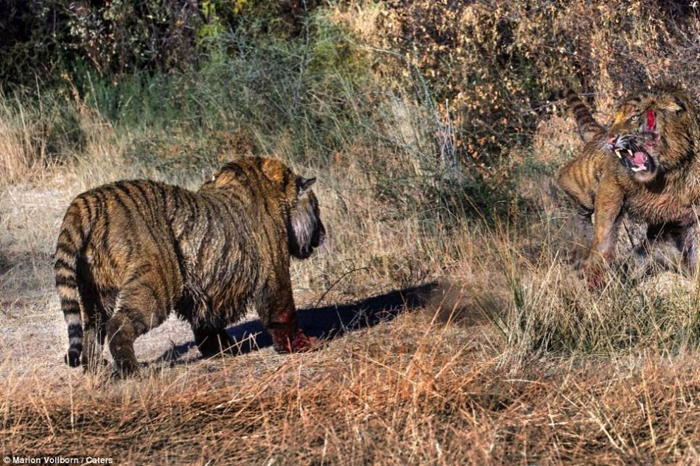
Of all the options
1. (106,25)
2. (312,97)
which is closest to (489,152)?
(312,97)

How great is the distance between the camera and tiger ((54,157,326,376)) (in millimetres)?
5863

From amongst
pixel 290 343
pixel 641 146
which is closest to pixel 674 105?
pixel 641 146

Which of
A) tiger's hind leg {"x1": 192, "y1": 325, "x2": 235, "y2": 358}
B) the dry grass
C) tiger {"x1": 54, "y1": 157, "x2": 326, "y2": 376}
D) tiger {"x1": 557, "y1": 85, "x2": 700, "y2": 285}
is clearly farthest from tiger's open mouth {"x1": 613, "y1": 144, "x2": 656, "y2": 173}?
tiger's hind leg {"x1": 192, "y1": 325, "x2": 235, "y2": 358}

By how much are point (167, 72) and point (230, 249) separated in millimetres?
8130

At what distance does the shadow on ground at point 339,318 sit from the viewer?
7125mm

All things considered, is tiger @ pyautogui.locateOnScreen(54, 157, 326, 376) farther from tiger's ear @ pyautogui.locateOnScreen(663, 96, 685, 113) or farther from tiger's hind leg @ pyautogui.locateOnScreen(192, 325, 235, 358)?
tiger's ear @ pyautogui.locateOnScreen(663, 96, 685, 113)

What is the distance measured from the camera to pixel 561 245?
7.87 meters

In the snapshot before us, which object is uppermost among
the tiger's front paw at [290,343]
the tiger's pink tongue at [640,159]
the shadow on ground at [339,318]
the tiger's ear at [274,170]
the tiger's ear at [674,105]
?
the tiger's ear at [674,105]

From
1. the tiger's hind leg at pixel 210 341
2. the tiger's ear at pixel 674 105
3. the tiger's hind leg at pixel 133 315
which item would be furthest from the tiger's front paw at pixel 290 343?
the tiger's ear at pixel 674 105

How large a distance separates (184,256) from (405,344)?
55.8 inches

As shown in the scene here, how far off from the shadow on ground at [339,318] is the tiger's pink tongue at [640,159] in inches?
71.6

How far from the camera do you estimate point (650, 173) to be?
23.5ft

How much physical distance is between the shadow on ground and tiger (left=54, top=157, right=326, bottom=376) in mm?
350

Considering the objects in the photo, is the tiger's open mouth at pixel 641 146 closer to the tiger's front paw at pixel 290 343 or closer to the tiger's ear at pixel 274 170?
the tiger's ear at pixel 274 170
